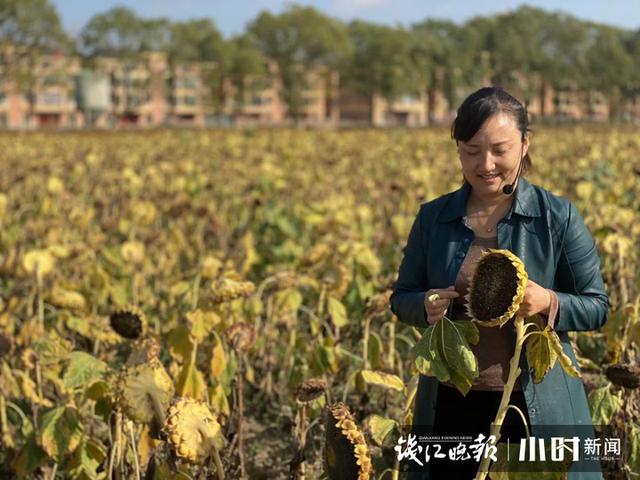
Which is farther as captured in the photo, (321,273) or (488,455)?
(321,273)

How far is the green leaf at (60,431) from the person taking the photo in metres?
2.28

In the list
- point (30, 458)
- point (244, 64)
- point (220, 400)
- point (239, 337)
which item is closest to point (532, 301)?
point (239, 337)

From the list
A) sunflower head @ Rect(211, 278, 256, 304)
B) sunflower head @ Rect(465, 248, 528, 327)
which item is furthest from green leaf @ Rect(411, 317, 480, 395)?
sunflower head @ Rect(211, 278, 256, 304)

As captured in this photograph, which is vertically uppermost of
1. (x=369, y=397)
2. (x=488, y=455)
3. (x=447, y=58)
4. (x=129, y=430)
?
(x=447, y=58)

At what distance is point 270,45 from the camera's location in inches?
2323

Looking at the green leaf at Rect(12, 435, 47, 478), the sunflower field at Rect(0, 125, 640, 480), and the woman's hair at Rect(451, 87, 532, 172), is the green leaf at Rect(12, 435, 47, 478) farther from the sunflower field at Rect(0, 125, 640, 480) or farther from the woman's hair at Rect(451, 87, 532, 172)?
the woman's hair at Rect(451, 87, 532, 172)

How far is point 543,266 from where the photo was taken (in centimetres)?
184

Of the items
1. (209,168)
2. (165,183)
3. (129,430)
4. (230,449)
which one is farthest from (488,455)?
(209,168)

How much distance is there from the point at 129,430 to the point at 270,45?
58654 mm

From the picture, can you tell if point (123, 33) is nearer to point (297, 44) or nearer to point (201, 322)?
point (297, 44)

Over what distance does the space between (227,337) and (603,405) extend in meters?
1.01

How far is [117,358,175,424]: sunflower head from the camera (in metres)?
1.79

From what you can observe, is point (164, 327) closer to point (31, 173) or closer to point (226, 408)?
point (226, 408)

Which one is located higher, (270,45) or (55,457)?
(270,45)
